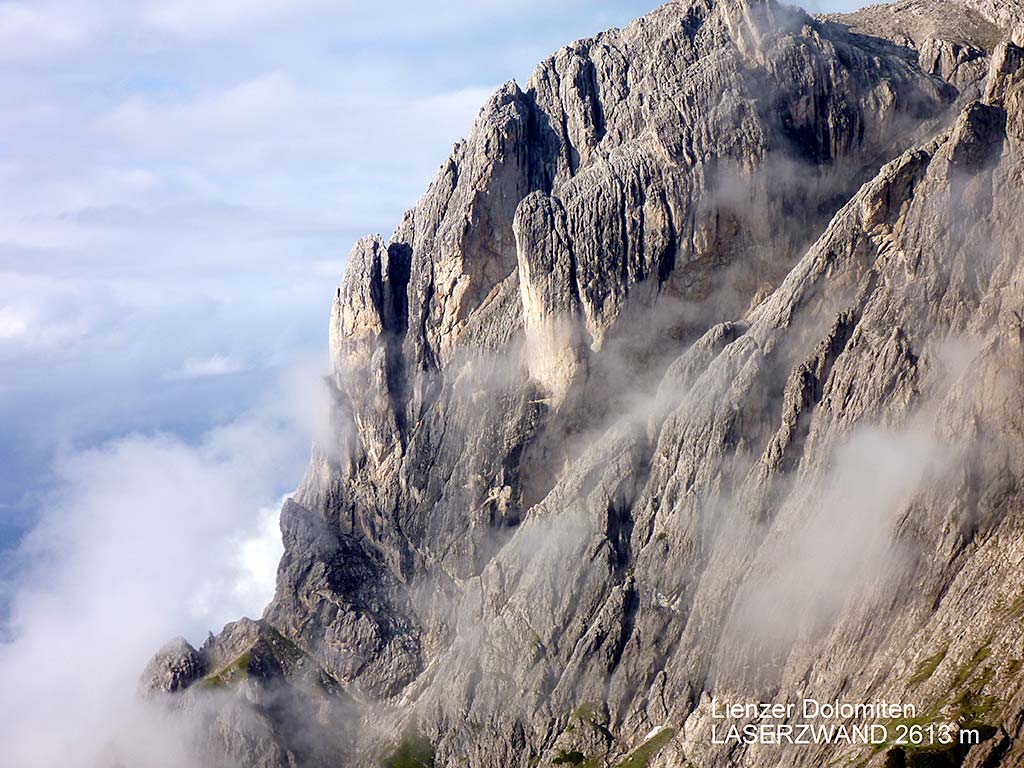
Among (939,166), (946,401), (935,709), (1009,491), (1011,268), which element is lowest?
(935,709)

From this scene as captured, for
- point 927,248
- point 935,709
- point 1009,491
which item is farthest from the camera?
point 927,248

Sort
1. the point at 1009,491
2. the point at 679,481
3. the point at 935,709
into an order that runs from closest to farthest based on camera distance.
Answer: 1. the point at 935,709
2. the point at 1009,491
3. the point at 679,481

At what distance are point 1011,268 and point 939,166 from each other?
54.4ft

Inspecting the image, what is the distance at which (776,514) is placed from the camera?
614ft

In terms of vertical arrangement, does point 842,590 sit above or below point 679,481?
below

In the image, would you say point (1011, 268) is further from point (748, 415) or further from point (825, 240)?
point (748, 415)

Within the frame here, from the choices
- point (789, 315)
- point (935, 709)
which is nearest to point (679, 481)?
point (789, 315)

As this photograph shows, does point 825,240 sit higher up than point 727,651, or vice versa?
point 825,240

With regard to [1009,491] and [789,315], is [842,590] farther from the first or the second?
[789,315]

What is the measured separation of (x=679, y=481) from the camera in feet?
650

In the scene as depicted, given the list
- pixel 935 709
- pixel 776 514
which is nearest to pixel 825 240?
pixel 776 514

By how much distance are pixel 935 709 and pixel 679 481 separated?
52.5 meters

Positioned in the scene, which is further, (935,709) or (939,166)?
(939,166)

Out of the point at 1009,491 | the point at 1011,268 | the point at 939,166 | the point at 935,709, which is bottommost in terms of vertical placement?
the point at 935,709
